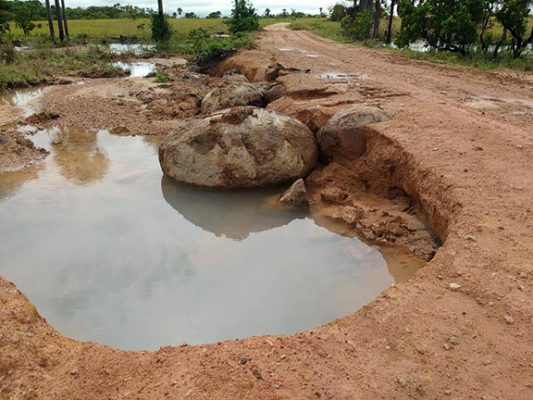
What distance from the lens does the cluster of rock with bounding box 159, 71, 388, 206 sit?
6.67 m

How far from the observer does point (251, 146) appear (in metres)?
6.71

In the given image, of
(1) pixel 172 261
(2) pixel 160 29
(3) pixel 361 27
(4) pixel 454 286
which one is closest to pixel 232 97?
(1) pixel 172 261

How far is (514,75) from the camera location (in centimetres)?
1208

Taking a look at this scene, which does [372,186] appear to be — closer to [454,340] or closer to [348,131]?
[348,131]

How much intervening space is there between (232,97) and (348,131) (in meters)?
3.57

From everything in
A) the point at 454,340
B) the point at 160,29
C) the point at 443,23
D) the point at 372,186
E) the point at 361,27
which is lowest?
the point at 372,186

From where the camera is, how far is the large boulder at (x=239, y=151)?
→ 666 centimetres

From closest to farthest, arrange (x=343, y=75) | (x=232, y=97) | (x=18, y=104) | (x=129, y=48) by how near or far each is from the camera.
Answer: (x=232, y=97), (x=343, y=75), (x=18, y=104), (x=129, y=48)

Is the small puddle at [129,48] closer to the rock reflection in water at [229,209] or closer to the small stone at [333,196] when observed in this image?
the rock reflection in water at [229,209]

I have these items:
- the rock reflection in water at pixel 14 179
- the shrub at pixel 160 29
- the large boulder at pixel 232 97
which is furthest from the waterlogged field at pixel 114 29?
the rock reflection in water at pixel 14 179

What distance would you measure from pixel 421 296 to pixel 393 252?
1741 millimetres

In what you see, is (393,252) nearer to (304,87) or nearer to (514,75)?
(304,87)

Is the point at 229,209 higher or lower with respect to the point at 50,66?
lower

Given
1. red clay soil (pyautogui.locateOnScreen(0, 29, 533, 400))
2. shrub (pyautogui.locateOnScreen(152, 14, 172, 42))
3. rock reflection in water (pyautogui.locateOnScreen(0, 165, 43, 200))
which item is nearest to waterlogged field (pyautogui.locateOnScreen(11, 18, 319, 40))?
shrub (pyautogui.locateOnScreen(152, 14, 172, 42))
